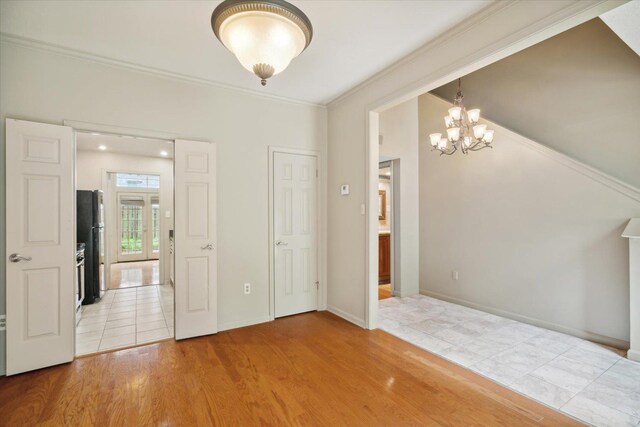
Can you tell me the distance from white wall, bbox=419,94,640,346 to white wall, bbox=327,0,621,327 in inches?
64.9

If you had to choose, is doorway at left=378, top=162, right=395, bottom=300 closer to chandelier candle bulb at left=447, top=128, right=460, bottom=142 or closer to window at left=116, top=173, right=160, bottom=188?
chandelier candle bulb at left=447, top=128, right=460, bottom=142

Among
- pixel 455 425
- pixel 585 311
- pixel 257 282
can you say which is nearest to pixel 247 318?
pixel 257 282

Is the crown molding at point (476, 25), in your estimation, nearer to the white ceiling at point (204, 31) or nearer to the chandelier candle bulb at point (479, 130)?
the white ceiling at point (204, 31)

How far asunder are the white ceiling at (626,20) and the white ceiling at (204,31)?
74 cm

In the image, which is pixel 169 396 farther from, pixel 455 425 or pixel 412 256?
pixel 412 256

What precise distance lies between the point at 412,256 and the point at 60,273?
437 centimetres

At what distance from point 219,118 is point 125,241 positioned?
6.58 metres

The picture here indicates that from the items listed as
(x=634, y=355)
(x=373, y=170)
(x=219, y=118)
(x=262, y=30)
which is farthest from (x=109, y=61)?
(x=634, y=355)

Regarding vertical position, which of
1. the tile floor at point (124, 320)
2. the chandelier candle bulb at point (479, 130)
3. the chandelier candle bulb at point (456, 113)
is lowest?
the tile floor at point (124, 320)

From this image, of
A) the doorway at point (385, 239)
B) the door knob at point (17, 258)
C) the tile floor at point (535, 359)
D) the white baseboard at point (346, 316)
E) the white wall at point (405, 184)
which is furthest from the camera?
the doorway at point (385, 239)

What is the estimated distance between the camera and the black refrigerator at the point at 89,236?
428cm

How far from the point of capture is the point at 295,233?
12.6ft

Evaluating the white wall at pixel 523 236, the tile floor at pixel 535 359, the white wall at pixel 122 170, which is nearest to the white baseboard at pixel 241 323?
the tile floor at pixel 535 359

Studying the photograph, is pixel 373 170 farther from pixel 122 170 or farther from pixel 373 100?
pixel 122 170
